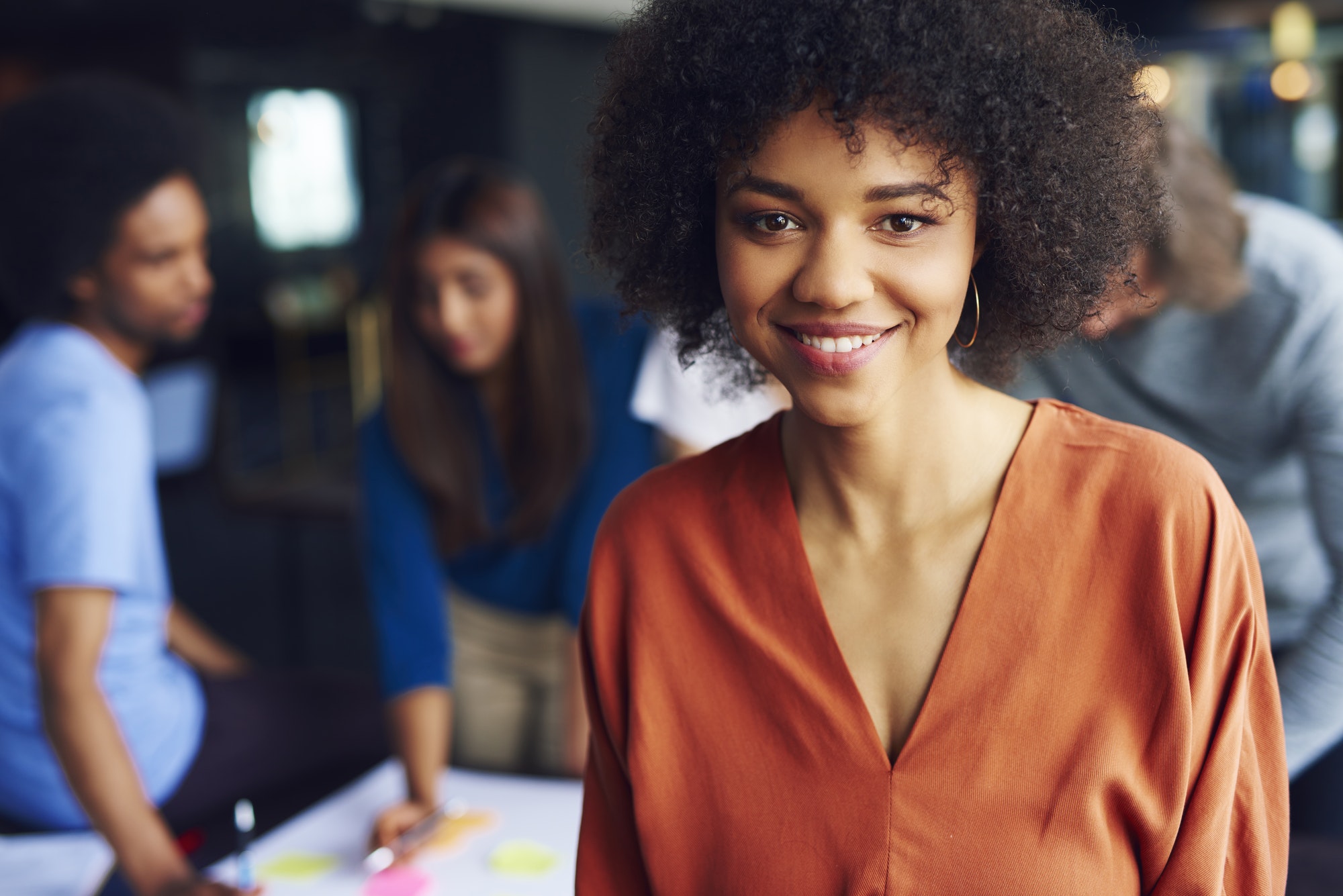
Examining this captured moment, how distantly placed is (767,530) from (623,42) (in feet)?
1.62

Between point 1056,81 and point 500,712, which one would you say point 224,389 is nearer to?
point 500,712

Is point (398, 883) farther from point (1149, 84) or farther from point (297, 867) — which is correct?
point (1149, 84)

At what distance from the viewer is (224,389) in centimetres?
391

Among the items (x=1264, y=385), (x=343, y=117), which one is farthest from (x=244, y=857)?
(x=343, y=117)

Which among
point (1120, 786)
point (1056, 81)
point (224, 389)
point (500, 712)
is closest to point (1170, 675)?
point (1120, 786)

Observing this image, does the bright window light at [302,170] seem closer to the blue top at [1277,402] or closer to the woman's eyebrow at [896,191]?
the blue top at [1277,402]

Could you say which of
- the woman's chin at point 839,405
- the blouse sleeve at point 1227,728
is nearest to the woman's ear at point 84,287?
the woman's chin at point 839,405

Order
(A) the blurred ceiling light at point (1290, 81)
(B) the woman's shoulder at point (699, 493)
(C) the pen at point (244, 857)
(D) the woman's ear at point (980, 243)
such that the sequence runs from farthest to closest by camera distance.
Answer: (A) the blurred ceiling light at point (1290, 81) < (C) the pen at point (244, 857) < (B) the woman's shoulder at point (699, 493) < (D) the woman's ear at point (980, 243)

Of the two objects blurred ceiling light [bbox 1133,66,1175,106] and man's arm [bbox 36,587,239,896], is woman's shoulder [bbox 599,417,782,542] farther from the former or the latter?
man's arm [bbox 36,587,239,896]

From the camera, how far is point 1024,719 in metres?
1.00

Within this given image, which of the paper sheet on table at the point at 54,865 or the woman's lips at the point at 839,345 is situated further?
the paper sheet on table at the point at 54,865

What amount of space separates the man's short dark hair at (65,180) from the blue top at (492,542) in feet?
1.85

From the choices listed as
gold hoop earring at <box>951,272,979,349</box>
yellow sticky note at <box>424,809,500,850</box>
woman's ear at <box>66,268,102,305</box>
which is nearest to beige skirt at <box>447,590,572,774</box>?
yellow sticky note at <box>424,809,500,850</box>

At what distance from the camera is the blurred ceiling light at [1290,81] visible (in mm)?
7406
